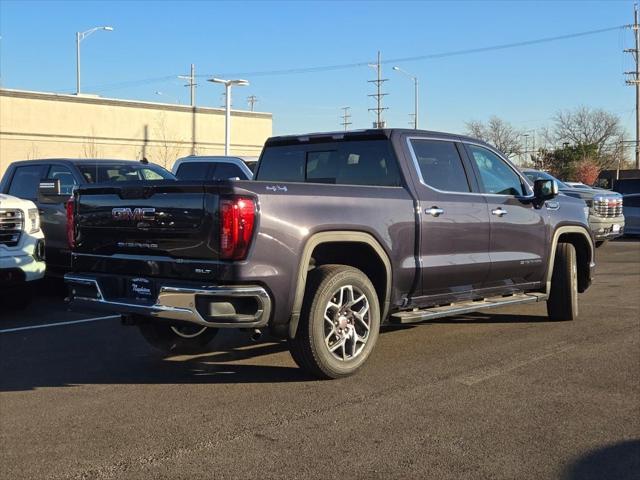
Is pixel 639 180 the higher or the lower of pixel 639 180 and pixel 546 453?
→ the higher

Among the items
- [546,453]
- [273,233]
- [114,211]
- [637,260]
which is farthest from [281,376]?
[637,260]

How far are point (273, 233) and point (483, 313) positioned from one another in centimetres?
461

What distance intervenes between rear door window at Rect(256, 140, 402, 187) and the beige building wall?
120 feet

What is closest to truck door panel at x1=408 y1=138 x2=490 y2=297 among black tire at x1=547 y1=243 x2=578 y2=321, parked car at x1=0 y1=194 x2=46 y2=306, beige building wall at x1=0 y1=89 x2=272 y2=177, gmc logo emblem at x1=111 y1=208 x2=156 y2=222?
black tire at x1=547 y1=243 x2=578 y2=321

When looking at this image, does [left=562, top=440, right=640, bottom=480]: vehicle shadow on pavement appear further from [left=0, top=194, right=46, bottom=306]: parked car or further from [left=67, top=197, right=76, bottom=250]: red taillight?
[left=0, top=194, right=46, bottom=306]: parked car

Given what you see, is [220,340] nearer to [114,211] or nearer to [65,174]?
[114,211]

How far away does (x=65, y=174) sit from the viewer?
416 inches

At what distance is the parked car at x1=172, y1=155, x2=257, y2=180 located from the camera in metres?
13.4

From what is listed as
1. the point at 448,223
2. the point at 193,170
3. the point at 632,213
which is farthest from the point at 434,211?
the point at 632,213

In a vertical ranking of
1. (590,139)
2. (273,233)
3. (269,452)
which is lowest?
(269,452)

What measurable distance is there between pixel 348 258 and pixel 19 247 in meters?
4.44

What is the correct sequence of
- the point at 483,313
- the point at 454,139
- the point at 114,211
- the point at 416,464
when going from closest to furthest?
the point at 416,464 < the point at 114,211 < the point at 454,139 < the point at 483,313

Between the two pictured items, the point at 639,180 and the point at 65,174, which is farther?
the point at 639,180

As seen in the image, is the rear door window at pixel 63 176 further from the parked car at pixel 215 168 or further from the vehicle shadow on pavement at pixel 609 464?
the vehicle shadow on pavement at pixel 609 464
